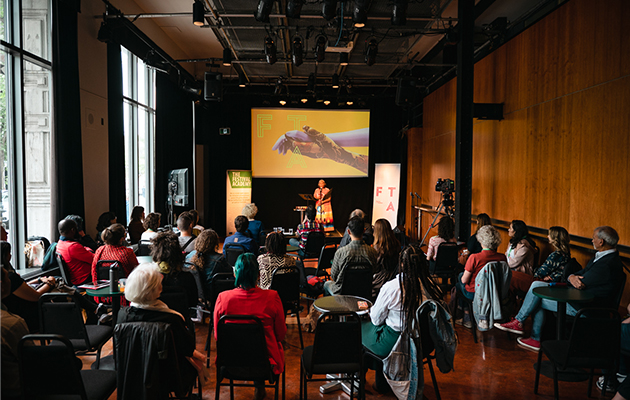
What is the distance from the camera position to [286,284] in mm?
3545

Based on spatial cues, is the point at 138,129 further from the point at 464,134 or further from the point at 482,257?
the point at 482,257

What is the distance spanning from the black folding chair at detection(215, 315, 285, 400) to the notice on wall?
9171mm

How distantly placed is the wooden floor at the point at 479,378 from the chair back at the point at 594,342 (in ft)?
1.45

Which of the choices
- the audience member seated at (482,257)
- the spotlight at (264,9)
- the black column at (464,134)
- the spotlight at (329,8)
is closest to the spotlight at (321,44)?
the spotlight at (264,9)

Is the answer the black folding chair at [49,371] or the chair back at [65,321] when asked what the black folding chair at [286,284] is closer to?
the chair back at [65,321]

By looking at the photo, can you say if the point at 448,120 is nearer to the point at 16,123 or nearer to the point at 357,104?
the point at 357,104

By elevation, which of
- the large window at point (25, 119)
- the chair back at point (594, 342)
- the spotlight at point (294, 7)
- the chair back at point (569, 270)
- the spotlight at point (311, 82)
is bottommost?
the chair back at point (594, 342)

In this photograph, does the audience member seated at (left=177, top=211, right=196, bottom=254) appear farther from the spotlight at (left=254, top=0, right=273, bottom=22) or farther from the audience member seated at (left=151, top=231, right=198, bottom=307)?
the spotlight at (left=254, top=0, right=273, bottom=22)

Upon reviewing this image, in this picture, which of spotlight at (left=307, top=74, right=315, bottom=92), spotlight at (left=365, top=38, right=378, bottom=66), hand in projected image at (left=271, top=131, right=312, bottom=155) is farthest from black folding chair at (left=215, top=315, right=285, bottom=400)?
hand in projected image at (left=271, top=131, right=312, bottom=155)

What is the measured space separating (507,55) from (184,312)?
648 centimetres

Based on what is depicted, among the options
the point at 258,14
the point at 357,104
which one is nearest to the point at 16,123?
the point at 258,14

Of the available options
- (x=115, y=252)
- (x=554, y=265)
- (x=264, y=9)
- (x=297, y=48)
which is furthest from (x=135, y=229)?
(x=554, y=265)

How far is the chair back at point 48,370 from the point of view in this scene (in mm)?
1880

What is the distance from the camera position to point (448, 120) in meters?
8.91
